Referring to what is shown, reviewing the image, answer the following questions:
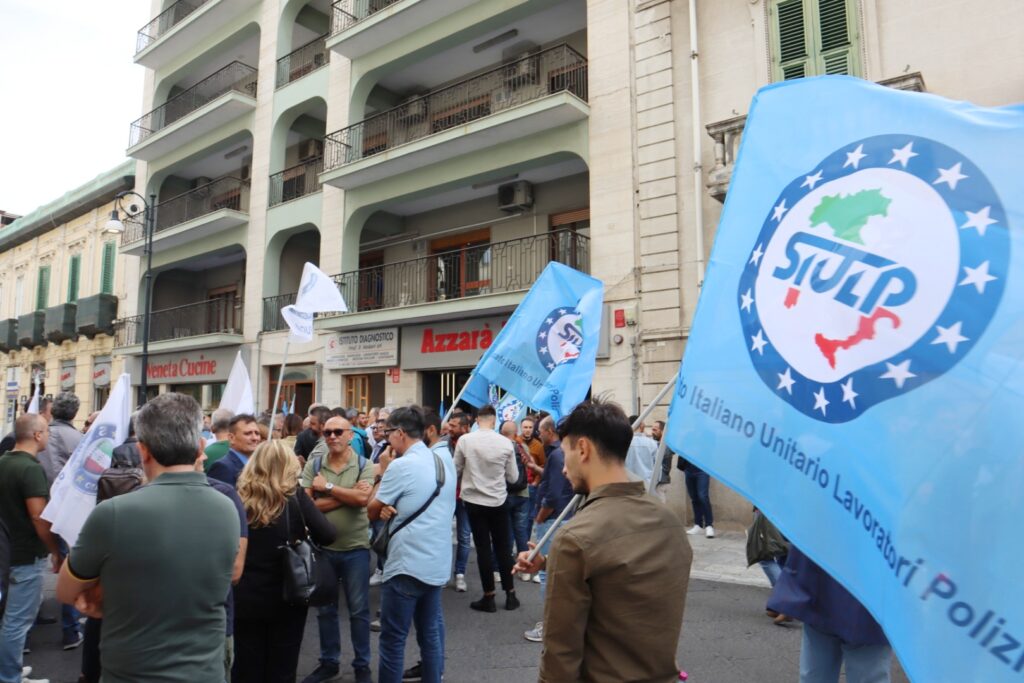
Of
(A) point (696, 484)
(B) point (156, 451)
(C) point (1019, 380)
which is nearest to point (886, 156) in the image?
(C) point (1019, 380)

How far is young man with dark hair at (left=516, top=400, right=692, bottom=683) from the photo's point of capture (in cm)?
204

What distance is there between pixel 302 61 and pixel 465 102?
6927mm

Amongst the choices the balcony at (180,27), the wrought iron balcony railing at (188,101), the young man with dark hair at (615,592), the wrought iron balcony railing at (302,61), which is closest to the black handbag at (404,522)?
the young man with dark hair at (615,592)

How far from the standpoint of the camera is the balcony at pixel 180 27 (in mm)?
20453

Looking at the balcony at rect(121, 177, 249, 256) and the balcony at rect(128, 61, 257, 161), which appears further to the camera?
the balcony at rect(121, 177, 249, 256)

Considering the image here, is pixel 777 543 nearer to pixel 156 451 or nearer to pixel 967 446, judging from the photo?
pixel 967 446

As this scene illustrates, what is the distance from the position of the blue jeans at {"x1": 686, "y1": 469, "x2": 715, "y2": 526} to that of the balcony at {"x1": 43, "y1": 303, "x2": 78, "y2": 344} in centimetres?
2413

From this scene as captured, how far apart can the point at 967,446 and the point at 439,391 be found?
14.3 m

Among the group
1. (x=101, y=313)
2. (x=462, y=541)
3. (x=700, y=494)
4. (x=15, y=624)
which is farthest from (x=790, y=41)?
(x=101, y=313)

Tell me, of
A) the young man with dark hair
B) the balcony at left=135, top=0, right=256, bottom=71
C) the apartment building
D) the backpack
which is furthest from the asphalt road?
the apartment building

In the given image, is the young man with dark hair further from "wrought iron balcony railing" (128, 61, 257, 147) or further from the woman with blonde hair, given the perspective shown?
"wrought iron balcony railing" (128, 61, 257, 147)

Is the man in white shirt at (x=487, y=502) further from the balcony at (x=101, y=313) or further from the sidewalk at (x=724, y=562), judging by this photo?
the balcony at (x=101, y=313)

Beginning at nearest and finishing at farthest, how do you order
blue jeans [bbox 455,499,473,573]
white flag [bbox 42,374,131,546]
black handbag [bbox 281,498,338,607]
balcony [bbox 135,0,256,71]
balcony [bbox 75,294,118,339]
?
black handbag [bbox 281,498,338,607], white flag [bbox 42,374,131,546], blue jeans [bbox 455,499,473,573], balcony [bbox 135,0,256,71], balcony [bbox 75,294,118,339]

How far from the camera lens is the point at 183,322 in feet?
73.8
